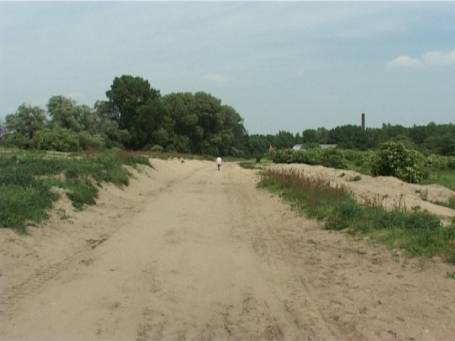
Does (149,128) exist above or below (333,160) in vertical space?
above

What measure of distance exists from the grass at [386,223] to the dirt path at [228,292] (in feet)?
1.32

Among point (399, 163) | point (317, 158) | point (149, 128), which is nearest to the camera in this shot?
point (399, 163)

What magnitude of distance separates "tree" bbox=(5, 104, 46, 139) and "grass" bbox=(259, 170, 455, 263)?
63.8 metres

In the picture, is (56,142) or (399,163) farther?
(56,142)

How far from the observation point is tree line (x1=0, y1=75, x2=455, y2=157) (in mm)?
68938

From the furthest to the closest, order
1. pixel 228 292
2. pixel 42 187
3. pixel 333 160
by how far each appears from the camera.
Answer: pixel 333 160 → pixel 42 187 → pixel 228 292

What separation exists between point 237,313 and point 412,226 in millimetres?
5047

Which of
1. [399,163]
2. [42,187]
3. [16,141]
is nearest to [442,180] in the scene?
[399,163]

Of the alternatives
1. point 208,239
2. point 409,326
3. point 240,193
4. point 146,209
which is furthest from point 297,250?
point 240,193

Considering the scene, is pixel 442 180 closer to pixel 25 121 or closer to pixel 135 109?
pixel 25 121

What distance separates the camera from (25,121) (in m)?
73.6

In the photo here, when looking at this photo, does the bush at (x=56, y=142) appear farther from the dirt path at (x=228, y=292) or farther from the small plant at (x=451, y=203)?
the dirt path at (x=228, y=292)

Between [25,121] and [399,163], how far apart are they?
57.5 m

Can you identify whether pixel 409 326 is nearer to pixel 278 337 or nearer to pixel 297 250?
pixel 278 337
